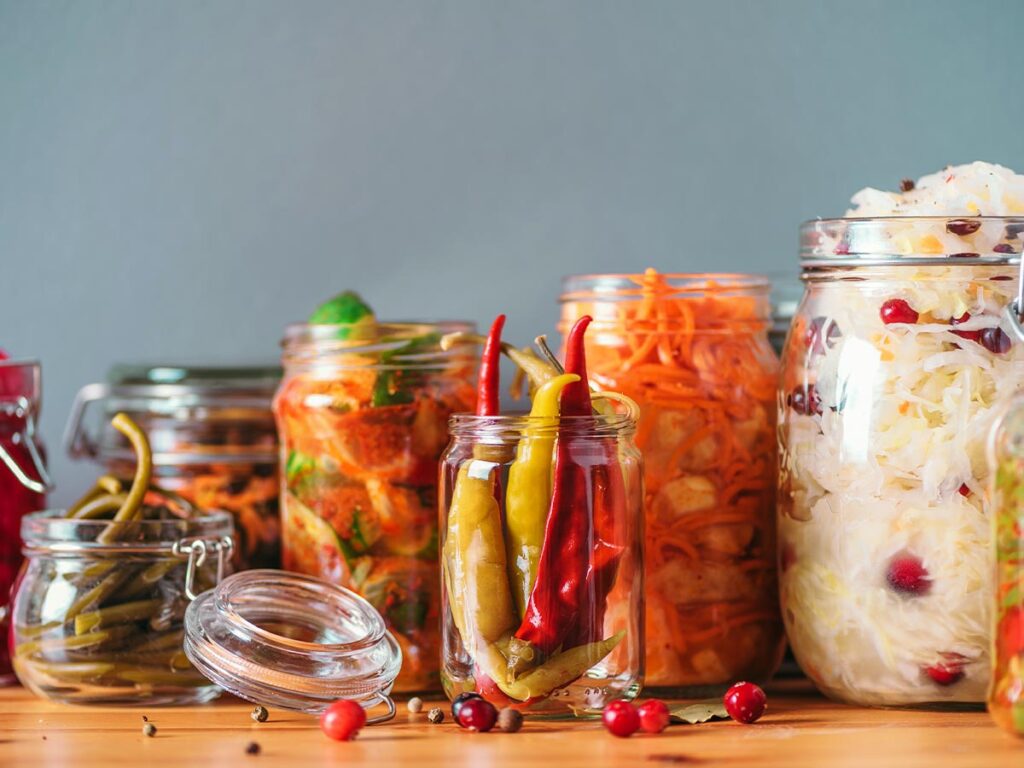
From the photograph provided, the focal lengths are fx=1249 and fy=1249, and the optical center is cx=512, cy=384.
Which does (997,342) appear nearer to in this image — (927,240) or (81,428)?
(927,240)

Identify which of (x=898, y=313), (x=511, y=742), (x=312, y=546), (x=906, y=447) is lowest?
(x=511, y=742)

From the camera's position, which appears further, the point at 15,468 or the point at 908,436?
the point at 15,468

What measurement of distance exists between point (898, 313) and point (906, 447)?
4.4 inches

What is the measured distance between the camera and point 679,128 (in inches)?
57.0

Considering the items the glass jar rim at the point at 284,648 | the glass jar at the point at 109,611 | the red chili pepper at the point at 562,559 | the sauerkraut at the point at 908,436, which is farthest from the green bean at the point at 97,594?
the sauerkraut at the point at 908,436

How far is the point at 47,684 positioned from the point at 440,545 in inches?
15.1

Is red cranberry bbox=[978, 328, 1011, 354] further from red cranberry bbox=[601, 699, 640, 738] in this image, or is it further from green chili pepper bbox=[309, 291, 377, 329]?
green chili pepper bbox=[309, 291, 377, 329]

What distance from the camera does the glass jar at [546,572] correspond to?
3.30 feet

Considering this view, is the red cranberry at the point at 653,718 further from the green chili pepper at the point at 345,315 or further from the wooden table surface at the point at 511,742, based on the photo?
the green chili pepper at the point at 345,315

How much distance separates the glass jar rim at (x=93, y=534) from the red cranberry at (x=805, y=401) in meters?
0.55

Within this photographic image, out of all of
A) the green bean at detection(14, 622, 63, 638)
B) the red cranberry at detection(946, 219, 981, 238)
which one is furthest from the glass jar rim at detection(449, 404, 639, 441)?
the green bean at detection(14, 622, 63, 638)

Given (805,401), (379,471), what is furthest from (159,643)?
(805,401)

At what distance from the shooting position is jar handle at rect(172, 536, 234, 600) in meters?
1.12

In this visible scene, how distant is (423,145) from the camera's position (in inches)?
57.8
